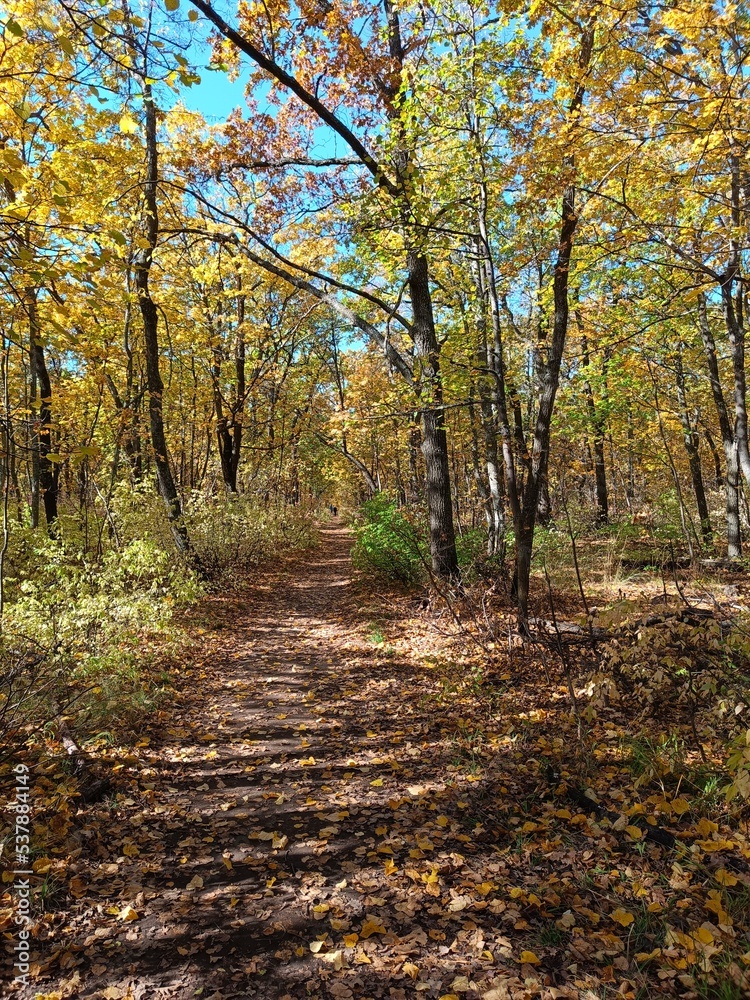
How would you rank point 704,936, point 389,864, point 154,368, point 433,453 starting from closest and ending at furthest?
point 704,936, point 389,864, point 433,453, point 154,368

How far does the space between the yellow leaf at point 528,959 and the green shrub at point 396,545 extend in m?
5.96

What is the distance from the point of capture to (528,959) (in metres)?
2.32

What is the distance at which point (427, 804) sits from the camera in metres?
3.57

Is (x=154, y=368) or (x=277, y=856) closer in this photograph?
(x=277, y=856)

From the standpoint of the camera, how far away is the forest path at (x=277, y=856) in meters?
2.34

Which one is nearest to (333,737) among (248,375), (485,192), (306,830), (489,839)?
(306,830)

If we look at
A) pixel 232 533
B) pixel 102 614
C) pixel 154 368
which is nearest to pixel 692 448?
pixel 232 533

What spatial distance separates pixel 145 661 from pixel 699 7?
27.7 ft

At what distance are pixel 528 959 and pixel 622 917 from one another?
21.3 inches

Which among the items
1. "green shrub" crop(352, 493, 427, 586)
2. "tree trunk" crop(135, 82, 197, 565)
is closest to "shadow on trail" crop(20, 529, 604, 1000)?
"green shrub" crop(352, 493, 427, 586)

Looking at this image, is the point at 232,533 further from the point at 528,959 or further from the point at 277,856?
the point at 528,959

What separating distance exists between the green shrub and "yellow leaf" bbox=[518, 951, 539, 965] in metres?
5.96

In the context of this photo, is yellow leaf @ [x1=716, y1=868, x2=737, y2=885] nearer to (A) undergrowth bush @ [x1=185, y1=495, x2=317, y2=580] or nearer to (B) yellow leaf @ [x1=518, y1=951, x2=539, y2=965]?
(B) yellow leaf @ [x1=518, y1=951, x2=539, y2=965]

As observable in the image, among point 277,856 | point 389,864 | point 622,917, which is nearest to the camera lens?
point 622,917
